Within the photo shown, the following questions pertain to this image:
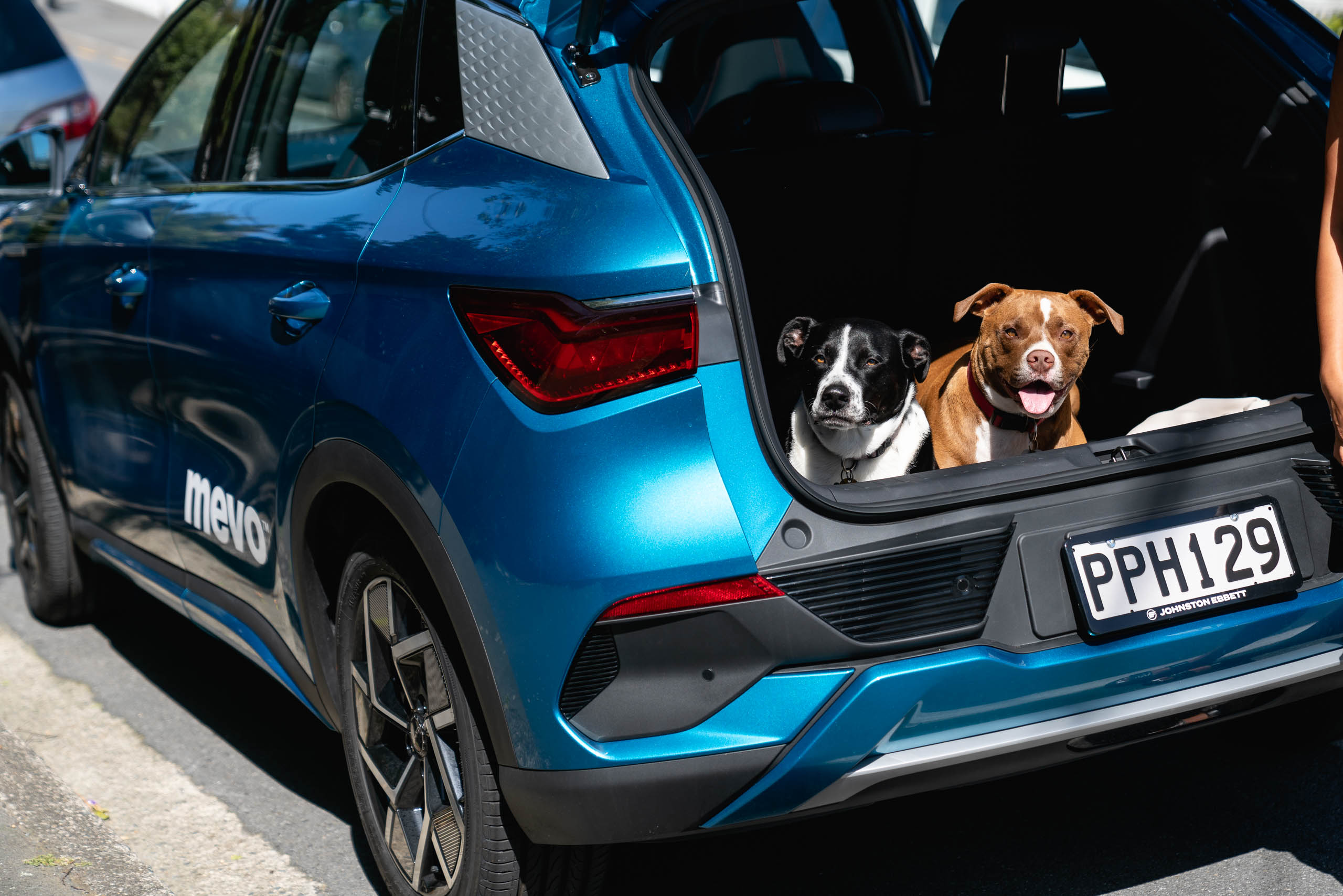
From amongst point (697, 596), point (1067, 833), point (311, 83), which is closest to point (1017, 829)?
point (1067, 833)

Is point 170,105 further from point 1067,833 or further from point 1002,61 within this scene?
point 1067,833

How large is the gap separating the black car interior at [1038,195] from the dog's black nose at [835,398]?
53 centimetres

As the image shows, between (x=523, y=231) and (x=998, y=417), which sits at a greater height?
(x=523, y=231)

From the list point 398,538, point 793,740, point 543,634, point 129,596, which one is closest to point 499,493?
point 543,634

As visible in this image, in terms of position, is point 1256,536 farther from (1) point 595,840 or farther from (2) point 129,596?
(2) point 129,596

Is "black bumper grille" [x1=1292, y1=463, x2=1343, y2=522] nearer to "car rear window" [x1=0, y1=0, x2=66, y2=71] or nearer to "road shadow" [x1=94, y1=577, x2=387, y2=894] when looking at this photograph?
"road shadow" [x1=94, y1=577, x2=387, y2=894]

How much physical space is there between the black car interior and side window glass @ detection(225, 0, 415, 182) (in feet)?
2.47

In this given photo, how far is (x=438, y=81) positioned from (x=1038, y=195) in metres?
2.05

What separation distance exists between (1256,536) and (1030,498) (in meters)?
0.44

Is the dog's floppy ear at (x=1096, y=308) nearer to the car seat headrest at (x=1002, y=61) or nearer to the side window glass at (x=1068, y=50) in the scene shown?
the car seat headrest at (x=1002, y=61)

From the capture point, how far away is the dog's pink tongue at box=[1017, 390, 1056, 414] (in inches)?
122

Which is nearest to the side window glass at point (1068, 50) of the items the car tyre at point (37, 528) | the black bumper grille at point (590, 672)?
the black bumper grille at point (590, 672)

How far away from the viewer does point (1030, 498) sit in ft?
7.04

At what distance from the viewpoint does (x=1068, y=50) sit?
382 centimetres
